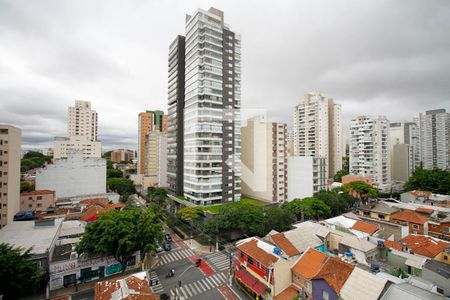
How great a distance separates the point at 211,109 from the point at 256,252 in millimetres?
29682

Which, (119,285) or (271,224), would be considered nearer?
(119,285)

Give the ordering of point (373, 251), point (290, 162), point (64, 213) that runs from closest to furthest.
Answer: point (373, 251)
point (64, 213)
point (290, 162)

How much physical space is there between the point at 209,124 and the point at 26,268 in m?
32.6

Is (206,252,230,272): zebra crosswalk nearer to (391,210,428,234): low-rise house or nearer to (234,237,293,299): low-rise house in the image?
(234,237,293,299): low-rise house

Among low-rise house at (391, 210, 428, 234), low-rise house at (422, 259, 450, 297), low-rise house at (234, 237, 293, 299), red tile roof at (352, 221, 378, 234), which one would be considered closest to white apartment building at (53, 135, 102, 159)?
low-rise house at (234, 237, 293, 299)

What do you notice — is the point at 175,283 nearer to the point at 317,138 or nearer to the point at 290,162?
the point at 290,162

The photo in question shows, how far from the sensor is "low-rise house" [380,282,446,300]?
13.2m

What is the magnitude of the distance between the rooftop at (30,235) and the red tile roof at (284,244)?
2477 centimetres

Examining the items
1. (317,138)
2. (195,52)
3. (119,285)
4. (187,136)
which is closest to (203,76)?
(195,52)

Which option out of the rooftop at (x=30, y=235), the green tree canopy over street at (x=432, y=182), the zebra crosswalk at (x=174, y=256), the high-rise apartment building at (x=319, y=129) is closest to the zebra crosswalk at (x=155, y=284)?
the zebra crosswalk at (x=174, y=256)

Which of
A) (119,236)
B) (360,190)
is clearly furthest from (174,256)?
(360,190)

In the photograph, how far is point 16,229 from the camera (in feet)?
95.7

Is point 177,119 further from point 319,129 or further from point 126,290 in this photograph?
point 319,129

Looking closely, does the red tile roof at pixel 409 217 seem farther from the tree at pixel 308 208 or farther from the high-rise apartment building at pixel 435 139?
the high-rise apartment building at pixel 435 139
